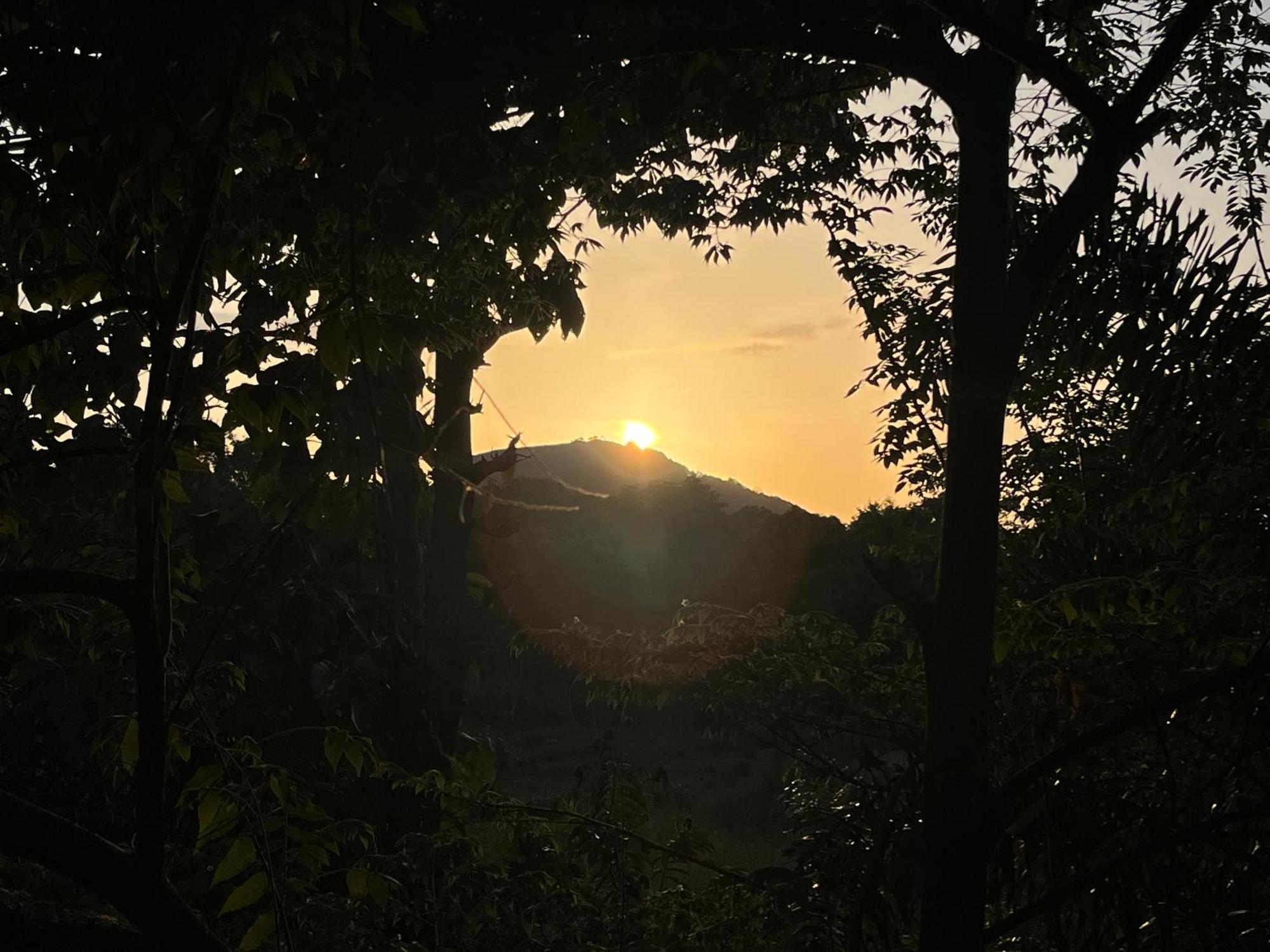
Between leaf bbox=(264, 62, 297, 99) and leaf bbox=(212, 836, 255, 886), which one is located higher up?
leaf bbox=(264, 62, 297, 99)

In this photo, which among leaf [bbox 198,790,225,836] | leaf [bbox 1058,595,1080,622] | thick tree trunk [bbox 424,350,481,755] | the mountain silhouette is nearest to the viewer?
leaf [bbox 198,790,225,836]

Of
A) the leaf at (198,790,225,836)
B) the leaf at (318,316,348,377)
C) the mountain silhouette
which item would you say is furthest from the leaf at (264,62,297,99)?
the mountain silhouette

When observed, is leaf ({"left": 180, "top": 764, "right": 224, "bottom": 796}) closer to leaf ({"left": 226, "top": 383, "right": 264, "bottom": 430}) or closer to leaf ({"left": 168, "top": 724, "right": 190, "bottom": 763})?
leaf ({"left": 168, "top": 724, "right": 190, "bottom": 763})

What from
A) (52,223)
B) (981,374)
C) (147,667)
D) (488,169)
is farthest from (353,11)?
(981,374)

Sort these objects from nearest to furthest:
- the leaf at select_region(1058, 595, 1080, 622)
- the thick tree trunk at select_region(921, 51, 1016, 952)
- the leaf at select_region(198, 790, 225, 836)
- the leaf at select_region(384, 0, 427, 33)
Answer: the leaf at select_region(384, 0, 427, 33)
the leaf at select_region(198, 790, 225, 836)
the thick tree trunk at select_region(921, 51, 1016, 952)
the leaf at select_region(1058, 595, 1080, 622)

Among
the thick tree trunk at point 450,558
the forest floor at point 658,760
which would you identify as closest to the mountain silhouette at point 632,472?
the forest floor at point 658,760

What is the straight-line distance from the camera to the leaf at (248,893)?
1.58 meters

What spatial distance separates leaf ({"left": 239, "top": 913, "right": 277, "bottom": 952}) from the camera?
157 centimetres

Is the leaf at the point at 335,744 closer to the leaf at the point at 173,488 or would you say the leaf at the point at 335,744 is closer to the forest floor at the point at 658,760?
the leaf at the point at 173,488

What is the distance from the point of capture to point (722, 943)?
342cm

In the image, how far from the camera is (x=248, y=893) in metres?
1.61

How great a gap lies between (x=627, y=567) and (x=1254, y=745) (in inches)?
1389

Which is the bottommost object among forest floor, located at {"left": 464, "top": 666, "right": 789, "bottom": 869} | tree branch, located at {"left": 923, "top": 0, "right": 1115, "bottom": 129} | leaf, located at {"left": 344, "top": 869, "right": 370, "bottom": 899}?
forest floor, located at {"left": 464, "top": 666, "right": 789, "bottom": 869}

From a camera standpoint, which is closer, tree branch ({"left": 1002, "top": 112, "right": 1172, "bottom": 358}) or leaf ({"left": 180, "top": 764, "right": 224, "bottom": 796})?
leaf ({"left": 180, "top": 764, "right": 224, "bottom": 796})
